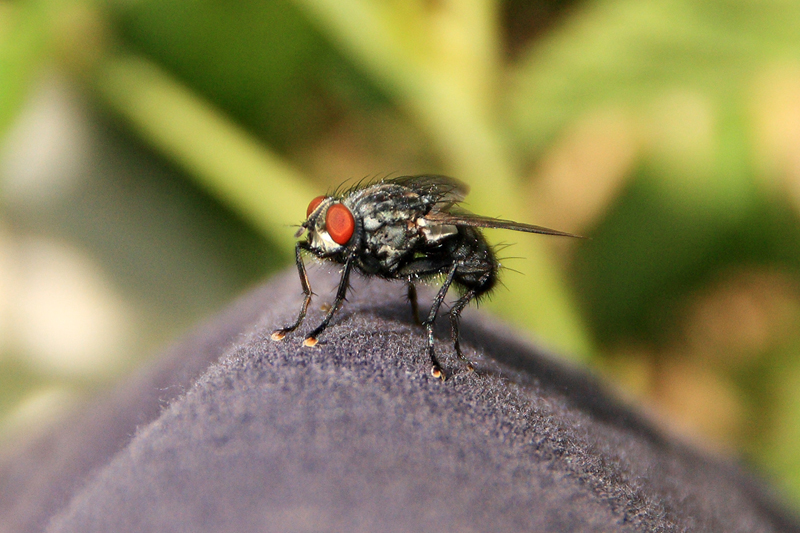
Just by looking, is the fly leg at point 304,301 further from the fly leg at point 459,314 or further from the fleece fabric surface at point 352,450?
the fly leg at point 459,314

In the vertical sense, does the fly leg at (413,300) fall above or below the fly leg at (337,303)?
above

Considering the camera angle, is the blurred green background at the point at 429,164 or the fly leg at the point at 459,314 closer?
the fly leg at the point at 459,314

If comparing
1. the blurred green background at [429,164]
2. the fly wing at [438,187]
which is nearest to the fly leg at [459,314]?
the fly wing at [438,187]

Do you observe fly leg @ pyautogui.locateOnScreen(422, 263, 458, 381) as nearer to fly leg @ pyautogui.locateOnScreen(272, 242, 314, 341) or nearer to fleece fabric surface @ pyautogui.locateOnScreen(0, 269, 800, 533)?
fleece fabric surface @ pyautogui.locateOnScreen(0, 269, 800, 533)

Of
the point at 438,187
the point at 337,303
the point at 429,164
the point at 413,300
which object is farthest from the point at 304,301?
the point at 429,164

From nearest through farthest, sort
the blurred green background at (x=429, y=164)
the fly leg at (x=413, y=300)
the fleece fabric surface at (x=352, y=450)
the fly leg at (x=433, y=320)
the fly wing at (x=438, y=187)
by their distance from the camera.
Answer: the fleece fabric surface at (x=352, y=450), the fly leg at (x=433, y=320), the fly leg at (x=413, y=300), the fly wing at (x=438, y=187), the blurred green background at (x=429, y=164)

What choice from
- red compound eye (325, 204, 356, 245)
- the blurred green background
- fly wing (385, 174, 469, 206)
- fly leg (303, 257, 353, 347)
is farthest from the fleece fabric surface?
the blurred green background

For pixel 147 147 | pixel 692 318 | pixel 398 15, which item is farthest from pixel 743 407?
pixel 147 147
